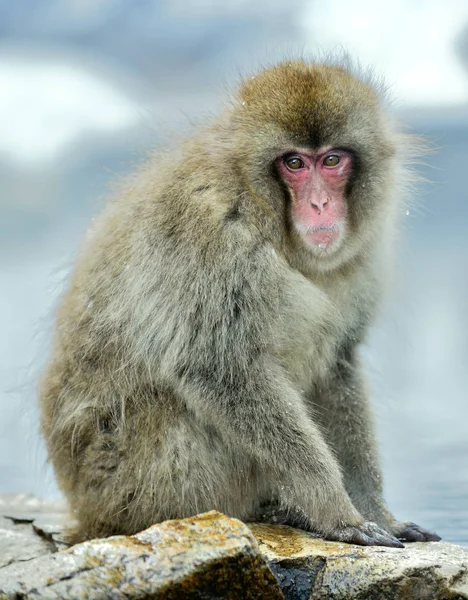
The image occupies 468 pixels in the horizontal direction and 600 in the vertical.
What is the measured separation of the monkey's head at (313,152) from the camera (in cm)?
579

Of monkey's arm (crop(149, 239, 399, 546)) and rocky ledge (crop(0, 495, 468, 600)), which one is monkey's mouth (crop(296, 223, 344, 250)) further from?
rocky ledge (crop(0, 495, 468, 600))

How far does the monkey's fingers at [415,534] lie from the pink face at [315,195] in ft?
6.73

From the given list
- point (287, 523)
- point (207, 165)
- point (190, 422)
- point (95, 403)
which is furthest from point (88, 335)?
point (287, 523)

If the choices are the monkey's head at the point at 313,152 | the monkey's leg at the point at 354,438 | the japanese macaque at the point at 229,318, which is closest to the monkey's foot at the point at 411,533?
the monkey's leg at the point at 354,438

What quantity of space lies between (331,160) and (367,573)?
2355 millimetres

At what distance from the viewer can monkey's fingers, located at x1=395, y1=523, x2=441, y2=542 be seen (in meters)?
6.55

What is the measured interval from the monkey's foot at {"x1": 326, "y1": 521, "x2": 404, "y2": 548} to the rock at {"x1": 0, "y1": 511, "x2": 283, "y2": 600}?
1000 mm

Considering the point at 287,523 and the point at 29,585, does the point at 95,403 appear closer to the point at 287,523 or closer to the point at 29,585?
the point at 287,523

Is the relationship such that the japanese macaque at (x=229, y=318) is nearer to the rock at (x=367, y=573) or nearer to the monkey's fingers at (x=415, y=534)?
the rock at (x=367, y=573)

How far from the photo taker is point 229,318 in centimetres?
573

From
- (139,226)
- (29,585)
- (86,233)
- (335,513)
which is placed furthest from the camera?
(86,233)

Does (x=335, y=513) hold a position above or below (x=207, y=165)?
below

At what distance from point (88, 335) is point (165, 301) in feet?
2.01

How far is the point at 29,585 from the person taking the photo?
433cm
